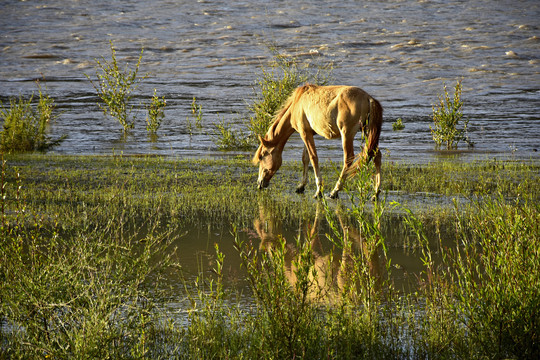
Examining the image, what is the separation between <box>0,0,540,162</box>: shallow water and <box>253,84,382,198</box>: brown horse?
184 inches

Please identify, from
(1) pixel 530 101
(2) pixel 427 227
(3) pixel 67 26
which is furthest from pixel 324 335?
(3) pixel 67 26

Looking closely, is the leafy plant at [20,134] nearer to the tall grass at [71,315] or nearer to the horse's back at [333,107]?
the horse's back at [333,107]

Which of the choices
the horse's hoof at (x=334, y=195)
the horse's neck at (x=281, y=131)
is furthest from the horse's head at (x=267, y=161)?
the horse's hoof at (x=334, y=195)

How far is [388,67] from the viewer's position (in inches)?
1684

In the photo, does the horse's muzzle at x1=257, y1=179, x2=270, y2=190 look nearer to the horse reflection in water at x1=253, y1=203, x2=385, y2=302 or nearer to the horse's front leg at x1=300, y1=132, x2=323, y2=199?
the horse's front leg at x1=300, y1=132, x2=323, y2=199

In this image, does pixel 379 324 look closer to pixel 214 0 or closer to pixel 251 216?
pixel 251 216

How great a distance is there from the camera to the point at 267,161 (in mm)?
11758

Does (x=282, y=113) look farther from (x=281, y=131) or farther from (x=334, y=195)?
(x=334, y=195)

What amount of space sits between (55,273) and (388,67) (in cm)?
3958

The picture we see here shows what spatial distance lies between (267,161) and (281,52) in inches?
1445

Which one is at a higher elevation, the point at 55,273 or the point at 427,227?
the point at 55,273

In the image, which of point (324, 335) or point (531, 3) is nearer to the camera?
point (324, 335)

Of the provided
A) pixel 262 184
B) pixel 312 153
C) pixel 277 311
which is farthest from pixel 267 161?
pixel 277 311

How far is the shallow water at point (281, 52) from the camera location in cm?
2134
